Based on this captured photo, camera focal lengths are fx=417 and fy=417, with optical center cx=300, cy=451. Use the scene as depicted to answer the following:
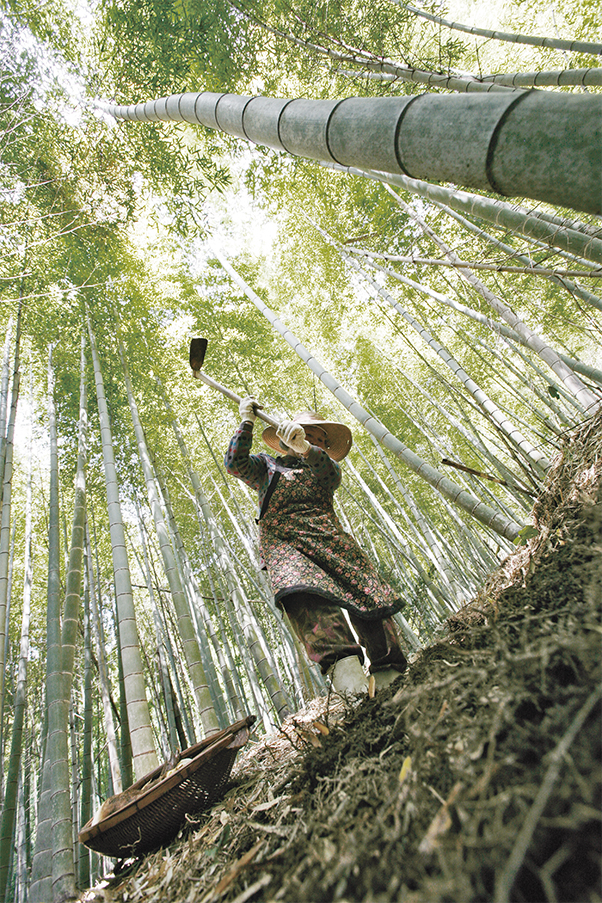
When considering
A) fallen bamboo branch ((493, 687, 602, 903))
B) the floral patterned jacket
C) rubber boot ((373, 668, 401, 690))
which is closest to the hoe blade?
the floral patterned jacket

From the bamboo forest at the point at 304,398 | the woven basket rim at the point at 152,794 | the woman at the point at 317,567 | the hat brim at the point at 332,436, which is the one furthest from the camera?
the hat brim at the point at 332,436

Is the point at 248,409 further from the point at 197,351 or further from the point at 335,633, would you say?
the point at 335,633

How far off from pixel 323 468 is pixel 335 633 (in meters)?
0.83

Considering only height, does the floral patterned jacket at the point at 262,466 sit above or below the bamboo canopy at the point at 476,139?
above

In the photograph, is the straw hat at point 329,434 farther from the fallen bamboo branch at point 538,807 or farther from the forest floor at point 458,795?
the fallen bamboo branch at point 538,807

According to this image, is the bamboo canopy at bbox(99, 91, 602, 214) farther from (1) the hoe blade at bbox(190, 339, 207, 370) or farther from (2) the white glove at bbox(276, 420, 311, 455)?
(1) the hoe blade at bbox(190, 339, 207, 370)

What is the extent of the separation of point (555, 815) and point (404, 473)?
9.19 meters

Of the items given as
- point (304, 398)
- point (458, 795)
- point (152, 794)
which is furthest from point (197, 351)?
point (304, 398)

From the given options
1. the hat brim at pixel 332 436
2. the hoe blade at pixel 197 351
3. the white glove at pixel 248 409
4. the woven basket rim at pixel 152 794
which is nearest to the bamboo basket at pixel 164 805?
the woven basket rim at pixel 152 794

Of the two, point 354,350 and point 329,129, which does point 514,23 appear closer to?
point 354,350

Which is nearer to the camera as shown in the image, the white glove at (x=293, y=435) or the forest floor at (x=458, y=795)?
the forest floor at (x=458, y=795)

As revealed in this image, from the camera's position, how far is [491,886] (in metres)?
0.35

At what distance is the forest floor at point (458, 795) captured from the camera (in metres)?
0.35

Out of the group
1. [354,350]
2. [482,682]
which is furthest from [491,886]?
[354,350]
